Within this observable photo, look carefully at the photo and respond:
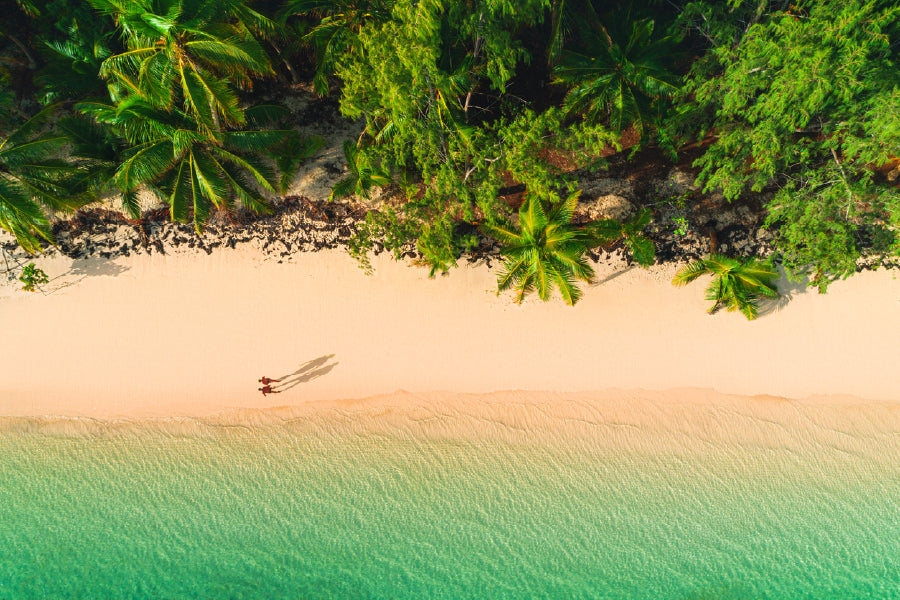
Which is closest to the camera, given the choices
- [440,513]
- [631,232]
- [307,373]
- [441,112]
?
[441,112]

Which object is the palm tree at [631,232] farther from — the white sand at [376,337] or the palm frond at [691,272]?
the white sand at [376,337]

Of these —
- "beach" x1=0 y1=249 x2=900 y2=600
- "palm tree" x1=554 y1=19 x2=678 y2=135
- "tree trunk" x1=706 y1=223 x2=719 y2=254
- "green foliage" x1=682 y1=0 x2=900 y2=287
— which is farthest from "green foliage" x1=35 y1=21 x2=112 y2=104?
"tree trunk" x1=706 y1=223 x2=719 y2=254

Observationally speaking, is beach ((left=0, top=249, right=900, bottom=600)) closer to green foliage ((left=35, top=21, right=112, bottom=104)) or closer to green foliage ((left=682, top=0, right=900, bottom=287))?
green foliage ((left=682, top=0, right=900, bottom=287))

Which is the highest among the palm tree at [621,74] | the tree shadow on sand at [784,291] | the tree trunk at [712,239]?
the palm tree at [621,74]

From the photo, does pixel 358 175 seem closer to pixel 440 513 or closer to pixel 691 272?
pixel 691 272

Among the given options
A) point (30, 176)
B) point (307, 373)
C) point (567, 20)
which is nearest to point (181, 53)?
point (30, 176)

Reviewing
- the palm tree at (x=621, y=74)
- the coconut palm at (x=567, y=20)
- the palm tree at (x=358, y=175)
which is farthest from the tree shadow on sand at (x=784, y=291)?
the palm tree at (x=358, y=175)

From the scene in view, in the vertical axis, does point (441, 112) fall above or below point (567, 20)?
below
